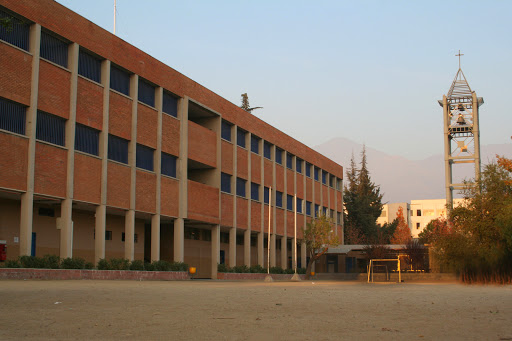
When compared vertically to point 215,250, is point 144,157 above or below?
above

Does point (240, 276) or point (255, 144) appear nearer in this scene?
point (240, 276)

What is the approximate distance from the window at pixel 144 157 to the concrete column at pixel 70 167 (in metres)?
6.52

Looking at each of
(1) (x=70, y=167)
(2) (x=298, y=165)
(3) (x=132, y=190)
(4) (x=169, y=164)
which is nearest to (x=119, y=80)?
(3) (x=132, y=190)

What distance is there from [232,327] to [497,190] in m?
29.2

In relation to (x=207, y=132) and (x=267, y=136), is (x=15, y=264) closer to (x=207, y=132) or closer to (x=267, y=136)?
(x=207, y=132)

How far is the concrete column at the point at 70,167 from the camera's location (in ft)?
104

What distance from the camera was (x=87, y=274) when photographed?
30578mm

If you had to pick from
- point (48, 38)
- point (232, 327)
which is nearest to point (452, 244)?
point (48, 38)

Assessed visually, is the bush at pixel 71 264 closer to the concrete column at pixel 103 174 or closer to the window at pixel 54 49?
the concrete column at pixel 103 174

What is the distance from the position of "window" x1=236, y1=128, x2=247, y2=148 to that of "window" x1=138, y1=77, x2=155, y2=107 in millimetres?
12453

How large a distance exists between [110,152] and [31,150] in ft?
22.2

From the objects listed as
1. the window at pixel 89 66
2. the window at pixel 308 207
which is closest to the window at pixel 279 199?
the window at pixel 308 207

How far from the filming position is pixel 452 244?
34344mm

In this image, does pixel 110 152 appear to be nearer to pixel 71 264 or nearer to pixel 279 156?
pixel 71 264
